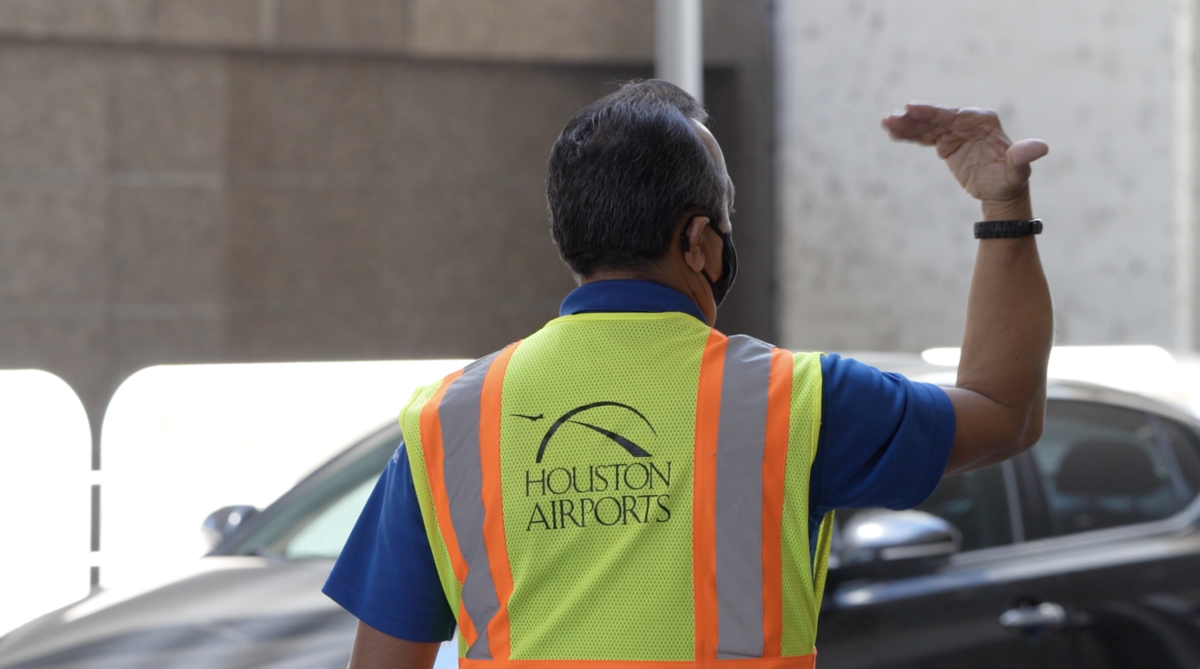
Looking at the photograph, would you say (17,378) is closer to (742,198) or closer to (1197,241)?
(742,198)

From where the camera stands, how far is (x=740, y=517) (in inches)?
56.8

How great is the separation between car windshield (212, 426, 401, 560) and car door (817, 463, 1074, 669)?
1.35m

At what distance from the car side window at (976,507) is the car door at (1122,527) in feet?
0.33

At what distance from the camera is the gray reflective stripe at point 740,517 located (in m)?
1.43

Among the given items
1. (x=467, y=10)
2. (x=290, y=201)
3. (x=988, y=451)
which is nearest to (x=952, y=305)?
(x=467, y=10)

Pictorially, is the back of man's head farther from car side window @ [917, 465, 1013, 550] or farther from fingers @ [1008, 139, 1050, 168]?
car side window @ [917, 465, 1013, 550]

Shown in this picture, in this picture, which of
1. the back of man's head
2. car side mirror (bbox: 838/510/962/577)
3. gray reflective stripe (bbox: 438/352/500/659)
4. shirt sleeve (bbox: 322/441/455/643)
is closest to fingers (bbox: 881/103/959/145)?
the back of man's head

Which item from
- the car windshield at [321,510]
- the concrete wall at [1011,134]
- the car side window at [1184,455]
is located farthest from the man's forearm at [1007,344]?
the concrete wall at [1011,134]

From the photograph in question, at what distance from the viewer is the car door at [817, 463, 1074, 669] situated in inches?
124

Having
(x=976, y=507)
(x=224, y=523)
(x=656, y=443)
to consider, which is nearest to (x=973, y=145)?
(x=656, y=443)

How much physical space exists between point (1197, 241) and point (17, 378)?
8.68 m

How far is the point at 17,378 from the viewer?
483cm

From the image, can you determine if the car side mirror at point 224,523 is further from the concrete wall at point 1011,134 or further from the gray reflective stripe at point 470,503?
the concrete wall at point 1011,134

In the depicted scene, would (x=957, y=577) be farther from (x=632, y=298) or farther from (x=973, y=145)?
(x=632, y=298)
